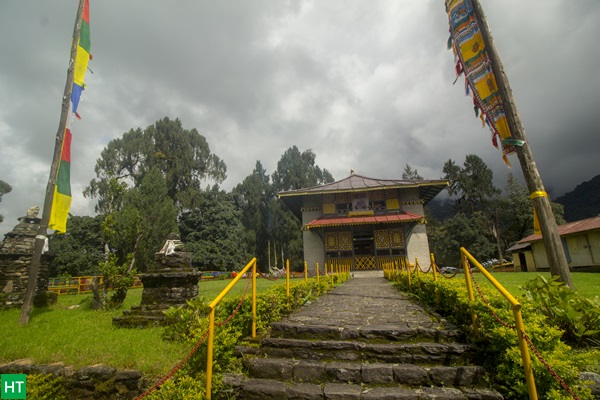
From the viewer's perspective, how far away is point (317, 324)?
15.3ft

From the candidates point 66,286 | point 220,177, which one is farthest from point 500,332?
point 220,177

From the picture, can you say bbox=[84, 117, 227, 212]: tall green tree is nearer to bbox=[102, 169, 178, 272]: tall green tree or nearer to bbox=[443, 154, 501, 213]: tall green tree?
bbox=[102, 169, 178, 272]: tall green tree

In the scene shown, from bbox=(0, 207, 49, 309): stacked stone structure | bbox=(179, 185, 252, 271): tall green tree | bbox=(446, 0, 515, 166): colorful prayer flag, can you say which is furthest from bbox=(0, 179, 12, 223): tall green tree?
bbox=(446, 0, 515, 166): colorful prayer flag

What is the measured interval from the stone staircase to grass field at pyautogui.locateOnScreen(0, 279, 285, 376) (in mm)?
1583

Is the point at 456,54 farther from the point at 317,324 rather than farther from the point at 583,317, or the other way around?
the point at 317,324

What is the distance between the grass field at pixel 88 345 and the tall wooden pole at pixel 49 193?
0.63 meters

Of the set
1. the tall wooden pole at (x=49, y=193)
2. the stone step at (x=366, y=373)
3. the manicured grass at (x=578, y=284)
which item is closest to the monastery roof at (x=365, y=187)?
the manicured grass at (x=578, y=284)

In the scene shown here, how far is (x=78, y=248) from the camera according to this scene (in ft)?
88.0

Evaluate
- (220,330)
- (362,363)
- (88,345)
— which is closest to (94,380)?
(88,345)

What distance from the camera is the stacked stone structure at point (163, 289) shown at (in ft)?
21.6

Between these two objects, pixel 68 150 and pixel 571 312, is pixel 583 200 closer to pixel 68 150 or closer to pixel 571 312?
pixel 571 312

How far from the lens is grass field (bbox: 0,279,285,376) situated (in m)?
4.43

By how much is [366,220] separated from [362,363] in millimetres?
15800

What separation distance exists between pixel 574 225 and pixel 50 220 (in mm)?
28333
